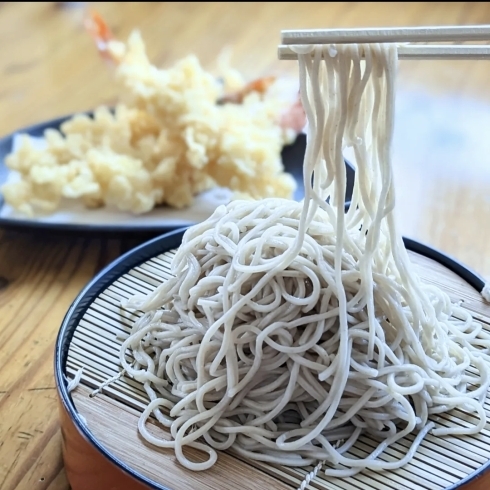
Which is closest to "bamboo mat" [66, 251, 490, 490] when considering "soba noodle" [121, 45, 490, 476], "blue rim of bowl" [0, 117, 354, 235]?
"soba noodle" [121, 45, 490, 476]

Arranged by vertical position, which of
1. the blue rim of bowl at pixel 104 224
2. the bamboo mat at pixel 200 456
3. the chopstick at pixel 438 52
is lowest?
the bamboo mat at pixel 200 456

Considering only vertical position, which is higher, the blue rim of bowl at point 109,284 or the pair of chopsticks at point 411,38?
the pair of chopsticks at point 411,38

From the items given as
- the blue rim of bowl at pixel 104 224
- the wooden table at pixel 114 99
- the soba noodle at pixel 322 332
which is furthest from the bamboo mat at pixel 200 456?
the blue rim of bowl at pixel 104 224

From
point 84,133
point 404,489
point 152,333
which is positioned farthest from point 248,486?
point 84,133

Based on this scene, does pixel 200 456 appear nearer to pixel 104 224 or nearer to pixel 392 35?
pixel 392 35

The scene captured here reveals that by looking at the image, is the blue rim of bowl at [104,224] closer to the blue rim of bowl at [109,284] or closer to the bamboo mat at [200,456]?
the blue rim of bowl at [109,284]

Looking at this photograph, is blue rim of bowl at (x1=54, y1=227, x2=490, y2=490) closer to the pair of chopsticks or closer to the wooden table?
the wooden table

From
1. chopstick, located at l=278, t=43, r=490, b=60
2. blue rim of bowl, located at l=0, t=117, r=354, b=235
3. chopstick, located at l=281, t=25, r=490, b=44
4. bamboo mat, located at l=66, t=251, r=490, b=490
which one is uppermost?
chopstick, located at l=281, t=25, r=490, b=44
